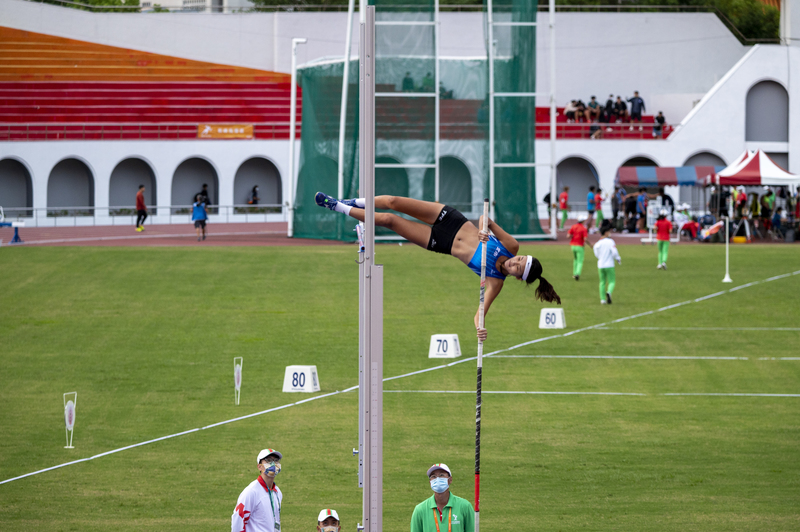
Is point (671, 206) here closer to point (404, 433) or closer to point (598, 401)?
point (598, 401)

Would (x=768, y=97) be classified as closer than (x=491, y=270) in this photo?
No

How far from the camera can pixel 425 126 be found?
34.2 metres

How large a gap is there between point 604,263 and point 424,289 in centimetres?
512

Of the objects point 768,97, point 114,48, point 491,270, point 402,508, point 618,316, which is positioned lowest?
point 402,508

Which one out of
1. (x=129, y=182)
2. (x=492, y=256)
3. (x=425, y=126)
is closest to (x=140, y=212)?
(x=129, y=182)

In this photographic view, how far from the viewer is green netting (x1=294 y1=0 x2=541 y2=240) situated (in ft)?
111

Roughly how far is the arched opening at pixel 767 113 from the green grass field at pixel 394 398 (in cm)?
2640

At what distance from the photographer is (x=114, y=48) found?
60844mm

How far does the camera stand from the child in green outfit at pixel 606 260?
22922 mm

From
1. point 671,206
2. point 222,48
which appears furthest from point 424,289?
point 222,48

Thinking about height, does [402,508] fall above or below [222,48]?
below

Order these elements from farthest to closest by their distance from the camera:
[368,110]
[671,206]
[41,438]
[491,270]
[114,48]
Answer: [114,48] < [671,206] < [41,438] < [491,270] < [368,110]

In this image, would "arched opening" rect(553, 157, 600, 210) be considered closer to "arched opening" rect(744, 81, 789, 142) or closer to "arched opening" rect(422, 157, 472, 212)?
"arched opening" rect(744, 81, 789, 142)

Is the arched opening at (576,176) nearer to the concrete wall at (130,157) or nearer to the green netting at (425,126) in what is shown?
the concrete wall at (130,157)
